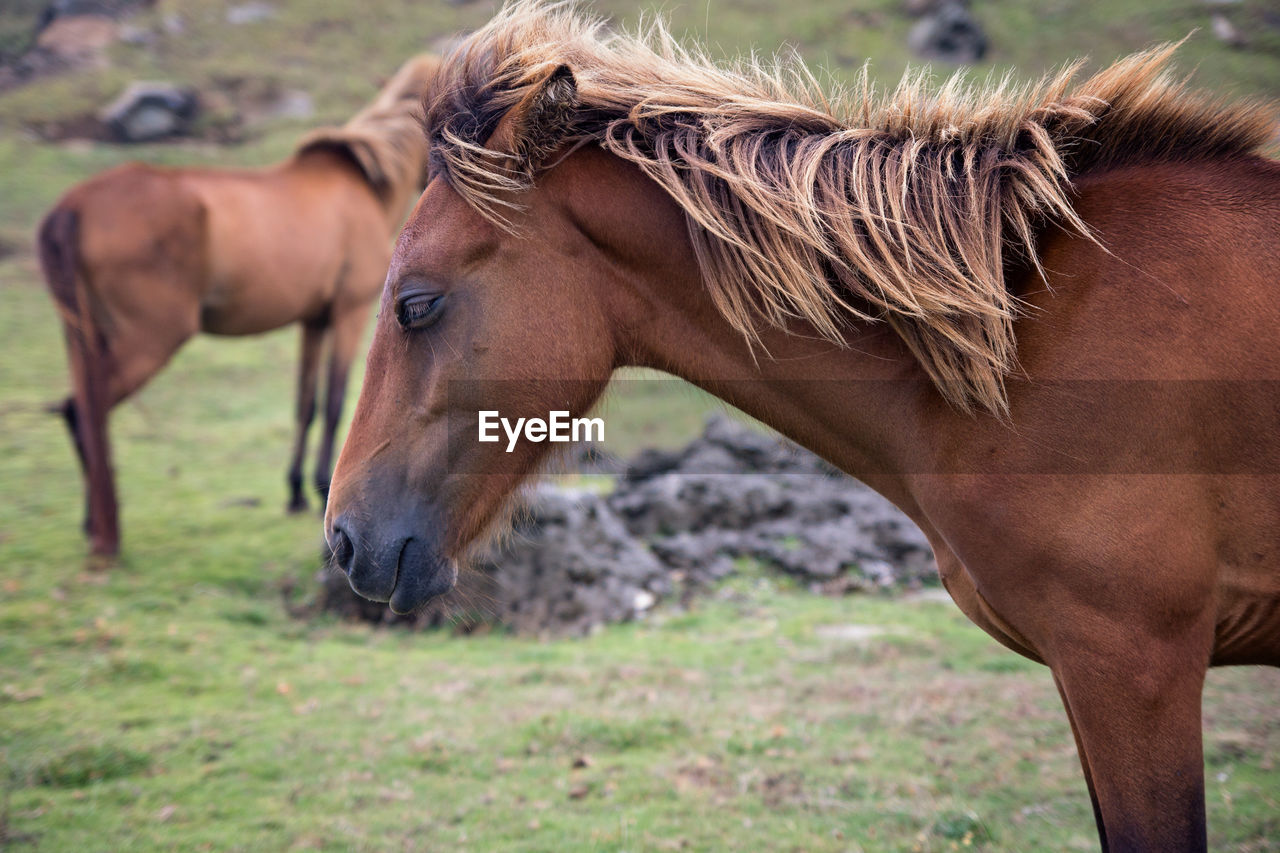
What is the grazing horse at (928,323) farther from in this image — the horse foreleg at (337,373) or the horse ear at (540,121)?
the horse foreleg at (337,373)

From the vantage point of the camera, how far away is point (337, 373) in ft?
25.2

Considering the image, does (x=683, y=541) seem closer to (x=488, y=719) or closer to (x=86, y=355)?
(x=488, y=719)

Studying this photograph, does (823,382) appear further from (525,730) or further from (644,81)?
(525,730)

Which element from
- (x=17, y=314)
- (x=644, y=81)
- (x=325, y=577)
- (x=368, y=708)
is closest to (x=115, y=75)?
(x=17, y=314)

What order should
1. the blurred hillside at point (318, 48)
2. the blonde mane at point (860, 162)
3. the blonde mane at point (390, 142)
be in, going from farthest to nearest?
the blurred hillside at point (318, 48) → the blonde mane at point (390, 142) → the blonde mane at point (860, 162)

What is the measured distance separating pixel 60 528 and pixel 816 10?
A: 21.8m

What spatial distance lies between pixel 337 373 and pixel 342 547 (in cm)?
604

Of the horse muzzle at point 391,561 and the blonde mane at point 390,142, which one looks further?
the blonde mane at point 390,142

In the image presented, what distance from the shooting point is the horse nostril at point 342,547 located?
199cm

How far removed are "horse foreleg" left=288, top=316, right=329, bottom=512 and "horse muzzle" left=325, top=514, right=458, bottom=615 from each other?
5.90 m

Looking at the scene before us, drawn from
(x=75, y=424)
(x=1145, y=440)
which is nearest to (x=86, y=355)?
(x=75, y=424)

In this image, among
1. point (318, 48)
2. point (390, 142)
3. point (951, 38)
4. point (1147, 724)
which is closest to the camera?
point (1147, 724)

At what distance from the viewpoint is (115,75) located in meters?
19.2

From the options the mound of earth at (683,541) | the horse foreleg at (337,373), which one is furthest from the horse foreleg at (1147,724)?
the horse foreleg at (337,373)
